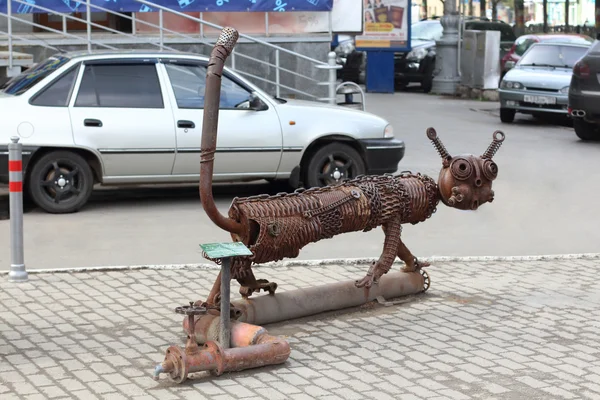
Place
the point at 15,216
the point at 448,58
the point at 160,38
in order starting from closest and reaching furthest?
the point at 15,216 < the point at 160,38 < the point at 448,58

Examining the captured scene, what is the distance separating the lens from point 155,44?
50.2 ft

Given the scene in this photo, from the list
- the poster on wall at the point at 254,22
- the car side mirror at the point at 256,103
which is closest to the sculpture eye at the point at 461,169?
the car side mirror at the point at 256,103

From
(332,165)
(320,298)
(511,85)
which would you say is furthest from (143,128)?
(511,85)

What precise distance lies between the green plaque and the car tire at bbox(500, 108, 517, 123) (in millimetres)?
15118

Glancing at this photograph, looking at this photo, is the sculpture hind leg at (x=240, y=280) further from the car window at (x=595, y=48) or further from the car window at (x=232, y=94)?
the car window at (x=595, y=48)

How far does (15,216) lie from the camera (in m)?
8.16

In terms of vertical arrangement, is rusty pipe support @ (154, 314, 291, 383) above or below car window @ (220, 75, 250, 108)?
below

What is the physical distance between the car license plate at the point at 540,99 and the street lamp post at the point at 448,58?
6884 millimetres

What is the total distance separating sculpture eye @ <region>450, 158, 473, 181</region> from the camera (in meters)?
7.12

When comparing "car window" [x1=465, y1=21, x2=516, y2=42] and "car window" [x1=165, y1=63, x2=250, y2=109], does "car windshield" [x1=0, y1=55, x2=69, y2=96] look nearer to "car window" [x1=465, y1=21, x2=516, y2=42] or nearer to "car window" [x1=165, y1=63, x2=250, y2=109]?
"car window" [x1=165, y1=63, x2=250, y2=109]

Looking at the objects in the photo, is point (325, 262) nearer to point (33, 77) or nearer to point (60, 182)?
point (60, 182)

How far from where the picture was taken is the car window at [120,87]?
36.1 feet

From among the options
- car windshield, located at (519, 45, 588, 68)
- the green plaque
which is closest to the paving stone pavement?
the green plaque

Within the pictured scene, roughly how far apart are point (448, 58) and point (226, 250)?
71.4ft
